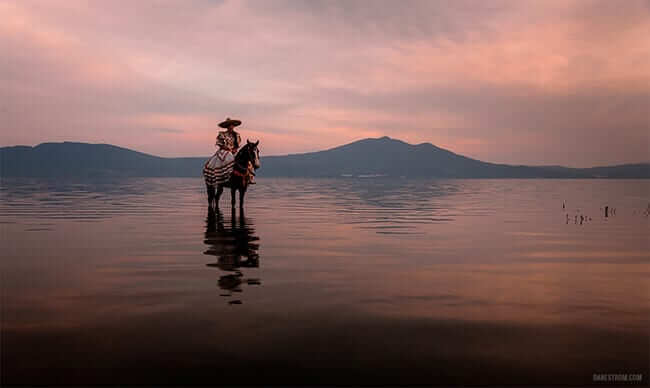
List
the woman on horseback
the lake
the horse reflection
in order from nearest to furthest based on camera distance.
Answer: the lake
the horse reflection
the woman on horseback

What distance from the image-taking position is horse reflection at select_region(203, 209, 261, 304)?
282 inches

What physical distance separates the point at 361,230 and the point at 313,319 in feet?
30.9

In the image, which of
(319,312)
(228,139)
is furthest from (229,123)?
(319,312)

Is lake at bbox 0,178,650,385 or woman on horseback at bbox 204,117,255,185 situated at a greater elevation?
woman on horseback at bbox 204,117,255,185

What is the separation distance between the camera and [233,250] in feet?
33.6

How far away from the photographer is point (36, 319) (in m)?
5.23

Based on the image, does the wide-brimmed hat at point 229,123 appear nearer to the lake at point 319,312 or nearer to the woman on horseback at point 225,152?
the woman on horseback at point 225,152

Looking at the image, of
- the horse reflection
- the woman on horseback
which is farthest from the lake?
the woman on horseback

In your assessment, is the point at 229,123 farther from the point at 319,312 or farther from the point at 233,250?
the point at 319,312

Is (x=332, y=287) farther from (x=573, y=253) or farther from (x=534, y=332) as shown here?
(x=573, y=253)

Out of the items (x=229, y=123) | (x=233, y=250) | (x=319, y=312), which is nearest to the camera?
(x=319, y=312)

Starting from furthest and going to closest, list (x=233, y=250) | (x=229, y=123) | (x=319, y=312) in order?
1. (x=229, y=123)
2. (x=233, y=250)
3. (x=319, y=312)

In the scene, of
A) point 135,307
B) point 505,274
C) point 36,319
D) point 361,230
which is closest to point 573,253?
point 505,274

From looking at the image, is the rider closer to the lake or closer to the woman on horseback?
the woman on horseback
